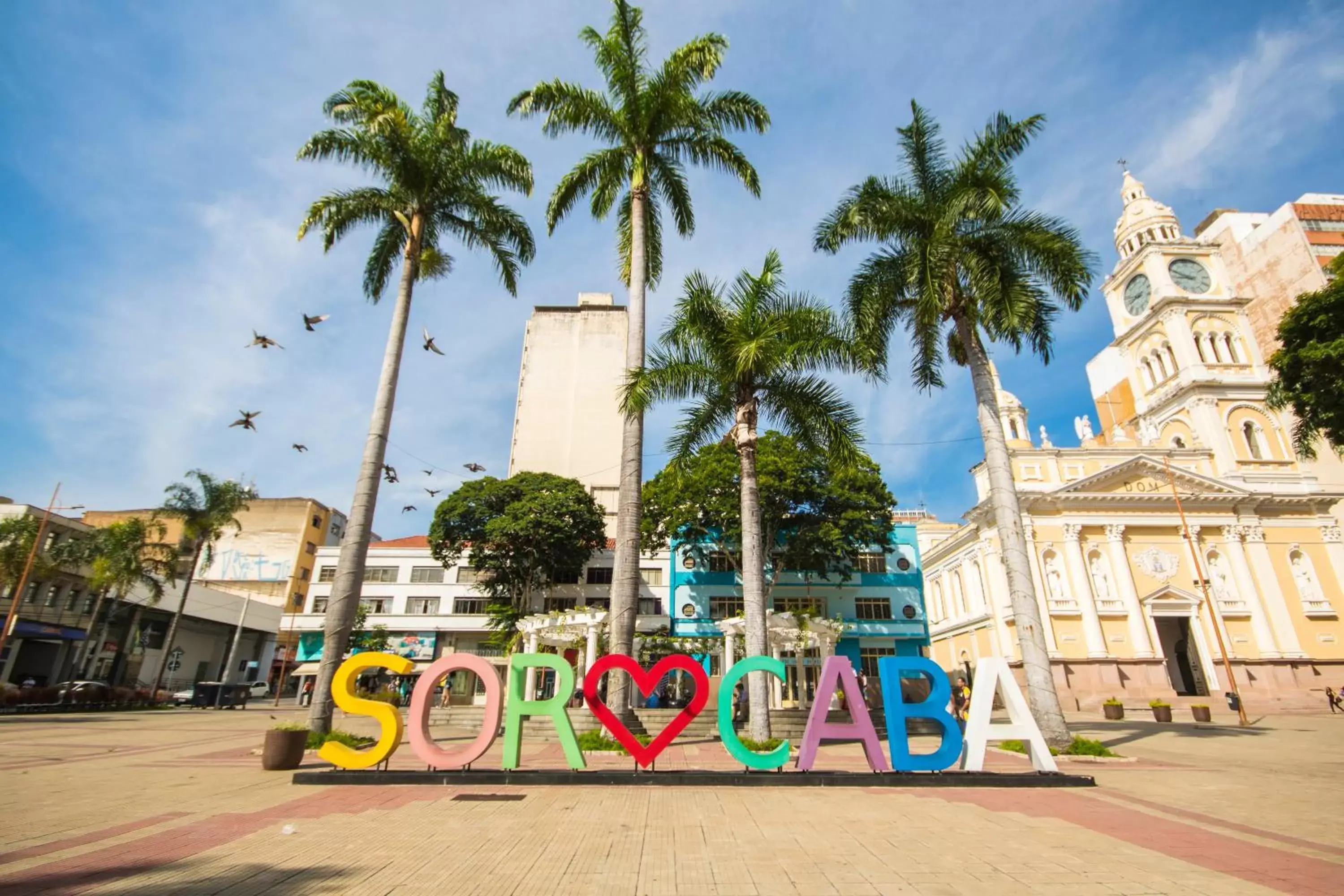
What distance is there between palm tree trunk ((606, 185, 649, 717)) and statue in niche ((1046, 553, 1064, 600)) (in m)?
29.6

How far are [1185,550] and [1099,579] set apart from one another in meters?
5.39

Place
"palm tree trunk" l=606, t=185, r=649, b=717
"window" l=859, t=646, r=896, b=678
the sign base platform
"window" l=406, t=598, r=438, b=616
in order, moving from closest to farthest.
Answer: the sign base platform < "palm tree trunk" l=606, t=185, r=649, b=717 < "window" l=859, t=646, r=896, b=678 < "window" l=406, t=598, r=438, b=616

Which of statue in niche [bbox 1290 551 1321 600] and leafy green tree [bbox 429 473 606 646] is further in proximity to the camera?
leafy green tree [bbox 429 473 606 646]

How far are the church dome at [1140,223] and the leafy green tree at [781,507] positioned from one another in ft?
110

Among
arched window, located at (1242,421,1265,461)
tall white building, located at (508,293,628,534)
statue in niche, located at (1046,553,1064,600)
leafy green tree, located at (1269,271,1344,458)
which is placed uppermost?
tall white building, located at (508,293,628,534)

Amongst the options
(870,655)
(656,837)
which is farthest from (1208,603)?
(656,837)

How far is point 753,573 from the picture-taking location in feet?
49.5

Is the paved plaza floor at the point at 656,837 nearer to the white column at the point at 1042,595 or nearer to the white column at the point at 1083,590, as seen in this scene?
the white column at the point at 1042,595

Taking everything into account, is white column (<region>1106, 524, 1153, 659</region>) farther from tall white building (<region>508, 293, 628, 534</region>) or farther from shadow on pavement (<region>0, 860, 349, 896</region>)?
shadow on pavement (<region>0, 860, 349, 896</region>)

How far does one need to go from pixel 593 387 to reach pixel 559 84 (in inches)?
1576

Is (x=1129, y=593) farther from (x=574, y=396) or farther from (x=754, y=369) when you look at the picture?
(x=574, y=396)

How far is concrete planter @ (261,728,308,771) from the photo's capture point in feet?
37.0

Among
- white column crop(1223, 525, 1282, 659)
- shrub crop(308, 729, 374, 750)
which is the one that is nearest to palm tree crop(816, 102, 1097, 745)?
shrub crop(308, 729, 374, 750)

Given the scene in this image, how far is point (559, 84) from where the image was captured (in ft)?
58.8
